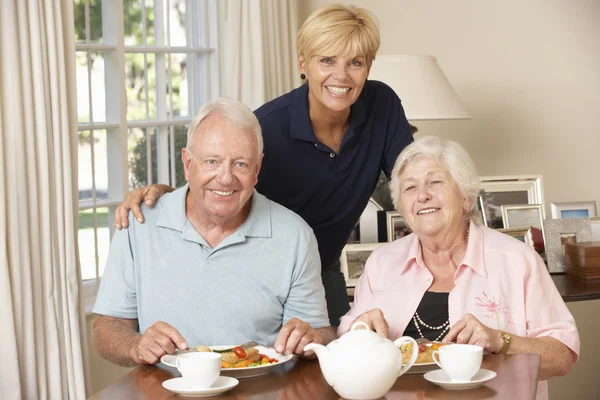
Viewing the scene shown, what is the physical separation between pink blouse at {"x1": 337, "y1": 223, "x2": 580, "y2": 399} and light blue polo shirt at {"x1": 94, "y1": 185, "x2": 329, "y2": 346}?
0.20 m

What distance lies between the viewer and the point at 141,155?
3.73 metres

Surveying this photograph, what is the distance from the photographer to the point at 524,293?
7.25 ft

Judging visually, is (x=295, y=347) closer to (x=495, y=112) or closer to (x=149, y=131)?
(x=149, y=131)

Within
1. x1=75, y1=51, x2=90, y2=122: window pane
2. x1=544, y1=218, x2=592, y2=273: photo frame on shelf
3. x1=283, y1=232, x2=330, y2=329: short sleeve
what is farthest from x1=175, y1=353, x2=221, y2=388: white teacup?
x1=544, y1=218, x2=592, y2=273: photo frame on shelf

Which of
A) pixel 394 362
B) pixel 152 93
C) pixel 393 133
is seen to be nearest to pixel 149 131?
pixel 152 93

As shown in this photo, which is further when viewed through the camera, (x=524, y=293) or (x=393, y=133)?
(x=393, y=133)

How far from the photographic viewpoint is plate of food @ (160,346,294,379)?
176 cm

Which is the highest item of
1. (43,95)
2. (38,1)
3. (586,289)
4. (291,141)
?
(38,1)

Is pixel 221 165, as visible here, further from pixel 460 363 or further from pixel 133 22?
pixel 133 22

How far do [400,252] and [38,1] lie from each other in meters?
1.32

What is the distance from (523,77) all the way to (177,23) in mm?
1709

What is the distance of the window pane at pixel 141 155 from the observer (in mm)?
3672

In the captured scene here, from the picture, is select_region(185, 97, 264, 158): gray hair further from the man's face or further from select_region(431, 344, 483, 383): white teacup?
select_region(431, 344, 483, 383): white teacup

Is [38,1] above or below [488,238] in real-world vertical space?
above
